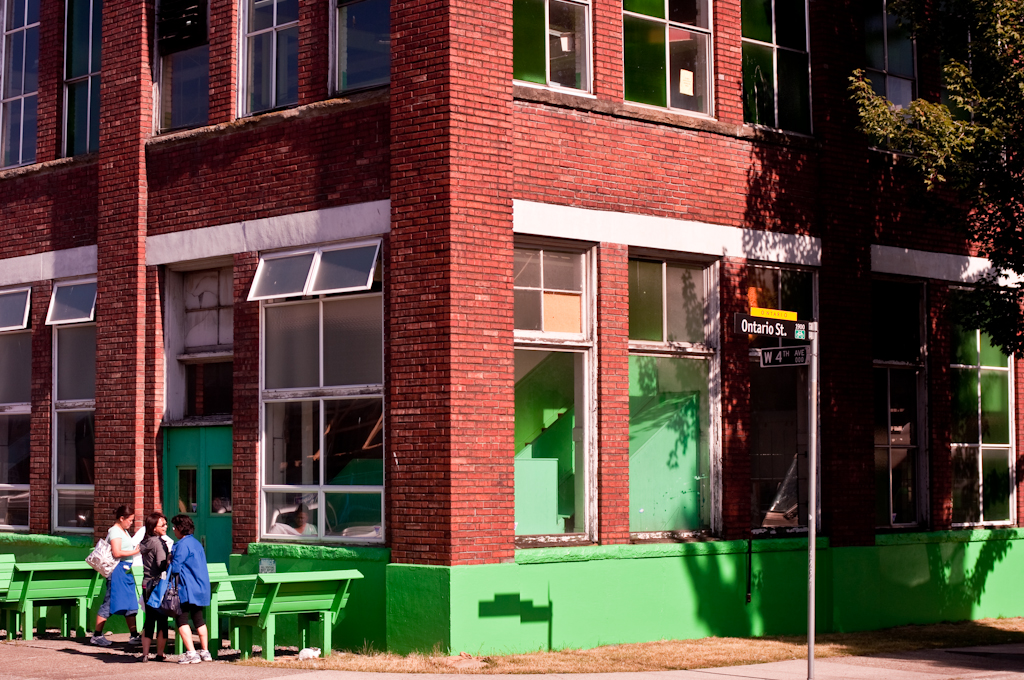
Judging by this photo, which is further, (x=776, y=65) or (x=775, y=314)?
(x=776, y=65)

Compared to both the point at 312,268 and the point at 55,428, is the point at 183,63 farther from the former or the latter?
the point at 55,428

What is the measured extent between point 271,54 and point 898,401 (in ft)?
30.2

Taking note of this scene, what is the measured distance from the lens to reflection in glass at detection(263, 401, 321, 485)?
15.5 metres

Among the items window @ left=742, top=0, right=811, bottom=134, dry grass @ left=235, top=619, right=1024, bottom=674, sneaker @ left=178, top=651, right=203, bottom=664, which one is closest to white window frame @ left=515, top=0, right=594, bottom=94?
window @ left=742, top=0, right=811, bottom=134

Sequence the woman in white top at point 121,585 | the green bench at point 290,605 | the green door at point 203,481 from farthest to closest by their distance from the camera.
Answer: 1. the green door at point 203,481
2. the woman in white top at point 121,585
3. the green bench at point 290,605

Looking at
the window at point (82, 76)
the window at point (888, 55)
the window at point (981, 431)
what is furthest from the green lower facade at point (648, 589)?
the window at point (888, 55)

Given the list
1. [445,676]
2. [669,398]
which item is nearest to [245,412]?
[445,676]

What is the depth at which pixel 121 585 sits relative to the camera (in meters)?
15.5

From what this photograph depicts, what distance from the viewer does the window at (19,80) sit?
1955 centimetres

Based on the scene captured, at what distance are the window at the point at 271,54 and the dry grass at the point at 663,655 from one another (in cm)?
648

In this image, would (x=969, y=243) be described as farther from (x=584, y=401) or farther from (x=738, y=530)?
(x=584, y=401)

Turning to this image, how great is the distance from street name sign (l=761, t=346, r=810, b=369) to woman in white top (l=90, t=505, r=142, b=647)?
7.56 meters

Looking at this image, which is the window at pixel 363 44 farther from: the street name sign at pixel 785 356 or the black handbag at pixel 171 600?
the black handbag at pixel 171 600

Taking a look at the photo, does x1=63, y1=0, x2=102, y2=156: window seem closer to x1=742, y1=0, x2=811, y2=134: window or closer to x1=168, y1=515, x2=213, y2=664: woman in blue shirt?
x1=168, y1=515, x2=213, y2=664: woman in blue shirt
